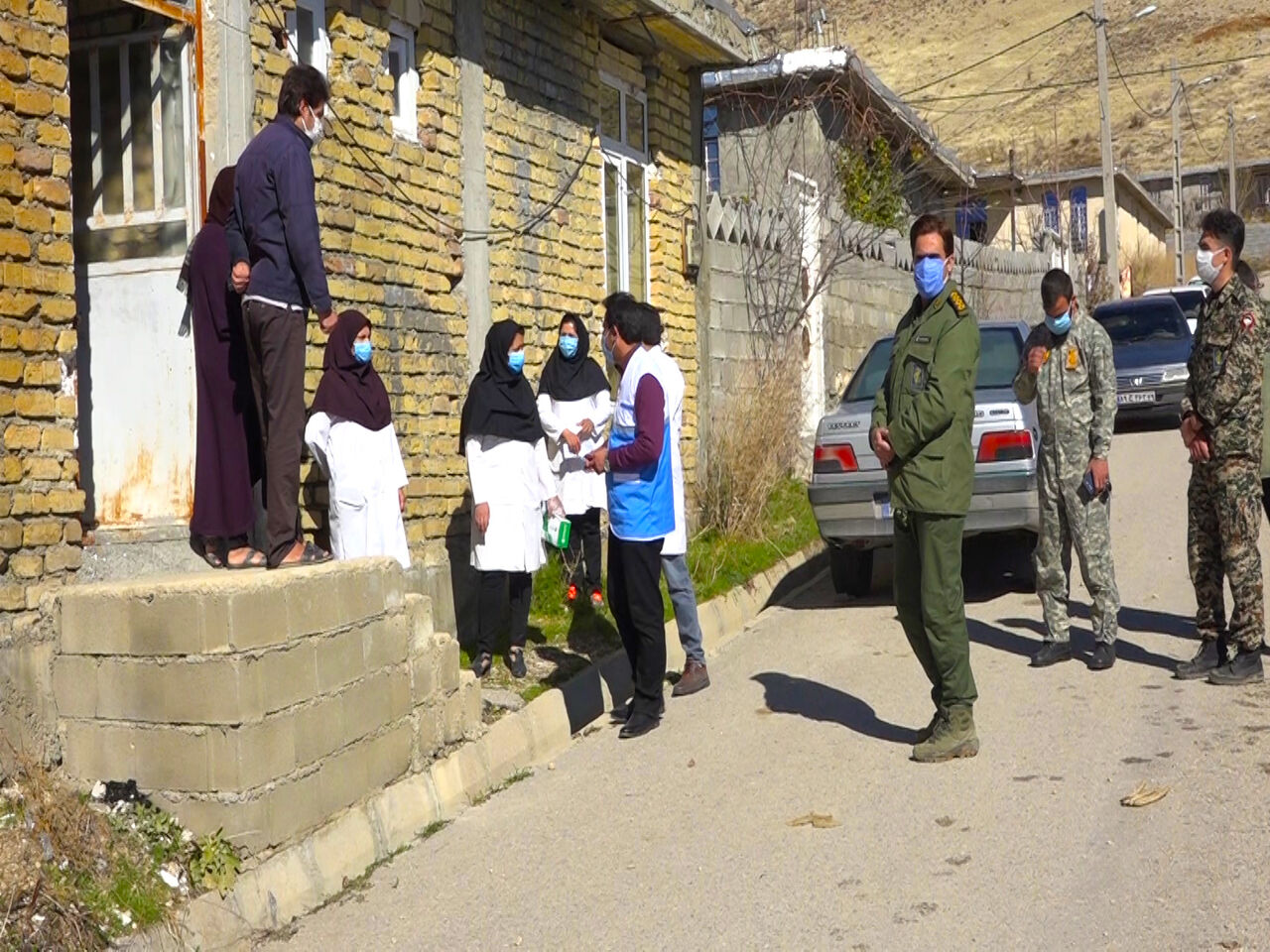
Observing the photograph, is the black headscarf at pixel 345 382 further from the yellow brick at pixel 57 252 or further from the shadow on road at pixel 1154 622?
the shadow on road at pixel 1154 622

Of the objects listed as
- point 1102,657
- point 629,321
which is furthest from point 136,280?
point 1102,657

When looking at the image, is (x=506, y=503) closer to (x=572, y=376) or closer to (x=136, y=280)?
(x=572, y=376)

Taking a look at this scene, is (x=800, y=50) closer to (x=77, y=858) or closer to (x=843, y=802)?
(x=843, y=802)

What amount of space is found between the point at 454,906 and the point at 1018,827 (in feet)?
6.90

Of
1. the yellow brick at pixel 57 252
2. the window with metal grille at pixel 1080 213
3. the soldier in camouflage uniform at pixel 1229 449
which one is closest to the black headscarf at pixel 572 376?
the soldier in camouflage uniform at pixel 1229 449

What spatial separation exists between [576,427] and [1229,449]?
4.03 meters

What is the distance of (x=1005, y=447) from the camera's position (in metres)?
10.1

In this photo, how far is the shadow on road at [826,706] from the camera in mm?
7352

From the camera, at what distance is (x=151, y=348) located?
757 centimetres

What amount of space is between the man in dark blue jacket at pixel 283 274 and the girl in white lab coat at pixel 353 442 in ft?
4.01

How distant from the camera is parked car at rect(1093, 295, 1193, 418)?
19203 mm

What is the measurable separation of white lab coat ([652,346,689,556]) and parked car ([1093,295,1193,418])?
11.9 m

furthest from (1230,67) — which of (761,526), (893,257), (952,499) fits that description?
(952,499)

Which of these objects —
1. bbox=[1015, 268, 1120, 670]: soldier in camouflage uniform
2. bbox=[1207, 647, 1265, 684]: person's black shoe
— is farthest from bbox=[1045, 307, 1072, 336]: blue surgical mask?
bbox=[1207, 647, 1265, 684]: person's black shoe
